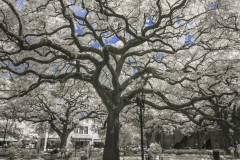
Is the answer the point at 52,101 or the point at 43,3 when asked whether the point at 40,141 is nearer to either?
the point at 52,101

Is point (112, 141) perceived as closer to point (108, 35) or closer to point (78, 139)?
point (108, 35)

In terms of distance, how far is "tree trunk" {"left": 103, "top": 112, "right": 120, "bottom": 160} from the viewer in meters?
12.8

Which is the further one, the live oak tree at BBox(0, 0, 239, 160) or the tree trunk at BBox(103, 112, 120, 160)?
the tree trunk at BBox(103, 112, 120, 160)

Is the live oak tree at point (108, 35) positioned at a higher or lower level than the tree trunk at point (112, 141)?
higher

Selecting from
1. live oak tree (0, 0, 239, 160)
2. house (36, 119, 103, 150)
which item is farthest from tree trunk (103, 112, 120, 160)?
house (36, 119, 103, 150)

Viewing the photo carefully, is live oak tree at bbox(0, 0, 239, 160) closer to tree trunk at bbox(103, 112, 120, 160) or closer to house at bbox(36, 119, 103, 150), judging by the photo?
tree trunk at bbox(103, 112, 120, 160)

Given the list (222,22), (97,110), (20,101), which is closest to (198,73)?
(222,22)

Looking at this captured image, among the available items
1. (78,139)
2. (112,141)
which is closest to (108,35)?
(112,141)

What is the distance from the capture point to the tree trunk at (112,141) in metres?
12.8

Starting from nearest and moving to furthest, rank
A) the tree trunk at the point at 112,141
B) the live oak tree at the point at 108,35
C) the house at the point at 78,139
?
the live oak tree at the point at 108,35
the tree trunk at the point at 112,141
the house at the point at 78,139

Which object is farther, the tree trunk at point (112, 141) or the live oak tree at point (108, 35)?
the tree trunk at point (112, 141)

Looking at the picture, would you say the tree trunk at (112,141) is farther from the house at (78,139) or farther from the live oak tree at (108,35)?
the house at (78,139)

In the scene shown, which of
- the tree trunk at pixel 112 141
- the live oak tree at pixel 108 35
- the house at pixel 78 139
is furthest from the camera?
the house at pixel 78 139

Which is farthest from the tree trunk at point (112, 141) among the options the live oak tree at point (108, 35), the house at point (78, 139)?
the house at point (78, 139)
